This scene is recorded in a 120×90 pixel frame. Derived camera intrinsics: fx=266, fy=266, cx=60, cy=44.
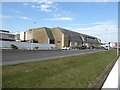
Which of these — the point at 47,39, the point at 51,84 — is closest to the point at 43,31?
the point at 47,39

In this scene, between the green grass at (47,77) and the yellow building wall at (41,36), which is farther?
the yellow building wall at (41,36)

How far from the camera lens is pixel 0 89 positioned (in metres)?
9.66

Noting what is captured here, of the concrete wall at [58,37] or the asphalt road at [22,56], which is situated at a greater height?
the concrete wall at [58,37]

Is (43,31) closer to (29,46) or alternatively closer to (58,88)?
(29,46)

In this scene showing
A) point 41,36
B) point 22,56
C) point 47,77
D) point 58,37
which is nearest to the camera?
point 47,77

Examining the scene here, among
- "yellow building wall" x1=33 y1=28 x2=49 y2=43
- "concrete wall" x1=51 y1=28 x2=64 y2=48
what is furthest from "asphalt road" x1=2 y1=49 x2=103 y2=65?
"concrete wall" x1=51 y1=28 x2=64 y2=48

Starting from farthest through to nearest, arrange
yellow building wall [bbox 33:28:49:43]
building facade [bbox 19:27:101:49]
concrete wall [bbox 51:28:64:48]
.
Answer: concrete wall [bbox 51:28:64:48] < yellow building wall [bbox 33:28:49:43] < building facade [bbox 19:27:101:49]

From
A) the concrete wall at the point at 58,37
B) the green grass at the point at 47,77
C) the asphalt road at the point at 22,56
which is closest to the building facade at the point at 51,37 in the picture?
the concrete wall at the point at 58,37

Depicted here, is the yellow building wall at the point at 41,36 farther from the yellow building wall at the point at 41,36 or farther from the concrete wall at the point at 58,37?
the concrete wall at the point at 58,37

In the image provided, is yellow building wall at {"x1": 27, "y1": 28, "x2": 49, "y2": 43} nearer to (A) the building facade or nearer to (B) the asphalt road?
(A) the building facade

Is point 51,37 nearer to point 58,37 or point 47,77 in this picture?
point 58,37

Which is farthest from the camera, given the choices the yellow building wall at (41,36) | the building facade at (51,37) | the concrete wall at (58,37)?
the concrete wall at (58,37)

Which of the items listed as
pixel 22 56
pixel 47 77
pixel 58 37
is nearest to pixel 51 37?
pixel 58 37

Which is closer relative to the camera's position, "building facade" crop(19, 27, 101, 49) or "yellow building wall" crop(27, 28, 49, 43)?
"building facade" crop(19, 27, 101, 49)
